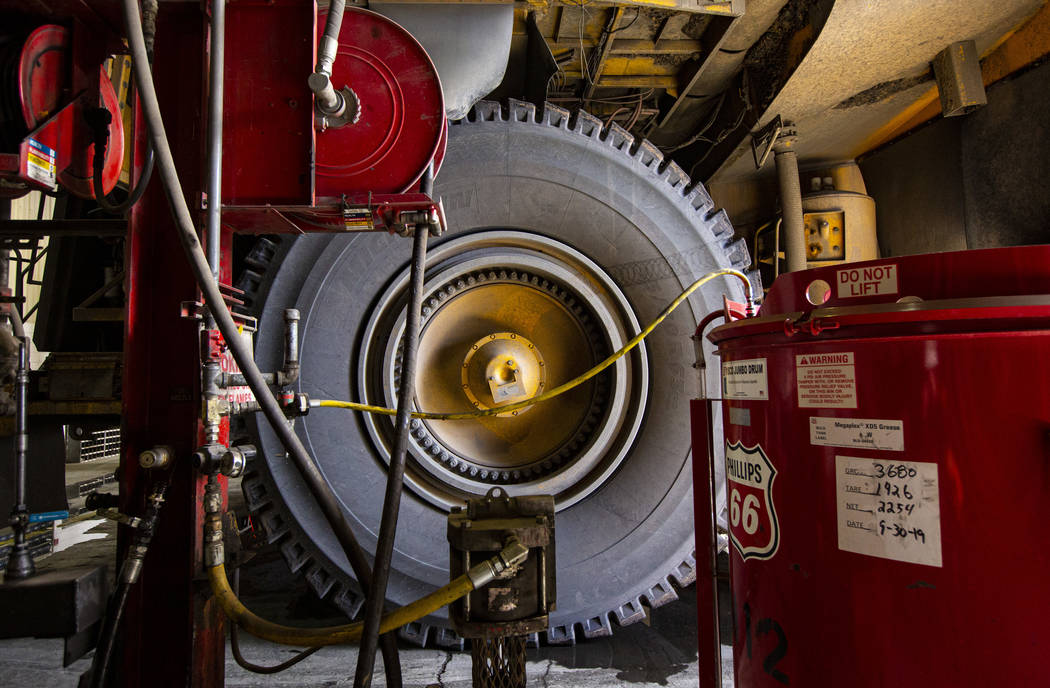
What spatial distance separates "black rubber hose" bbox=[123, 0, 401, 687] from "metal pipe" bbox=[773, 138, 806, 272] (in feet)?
7.94

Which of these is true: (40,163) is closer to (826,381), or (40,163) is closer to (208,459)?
(208,459)

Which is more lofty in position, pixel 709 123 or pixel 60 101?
pixel 709 123

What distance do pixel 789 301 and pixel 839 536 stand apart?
453 mm

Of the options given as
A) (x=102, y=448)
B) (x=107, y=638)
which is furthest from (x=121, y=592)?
(x=102, y=448)

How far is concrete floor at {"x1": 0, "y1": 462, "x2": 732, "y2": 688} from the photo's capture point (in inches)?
67.4

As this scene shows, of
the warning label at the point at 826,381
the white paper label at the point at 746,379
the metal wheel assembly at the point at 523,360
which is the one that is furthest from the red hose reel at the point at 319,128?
the warning label at the point at 826,381

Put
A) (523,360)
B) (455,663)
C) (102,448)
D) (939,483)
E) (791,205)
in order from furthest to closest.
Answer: (102,448) < (791,205) < (523,360) < (455,663) < (939,483)

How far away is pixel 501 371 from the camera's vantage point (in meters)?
2.12

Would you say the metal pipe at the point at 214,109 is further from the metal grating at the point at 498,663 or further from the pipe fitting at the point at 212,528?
the metal grating at the point at 498,663

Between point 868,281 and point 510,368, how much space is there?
1318 mm

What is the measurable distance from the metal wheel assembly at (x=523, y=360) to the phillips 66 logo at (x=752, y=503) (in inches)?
31.8

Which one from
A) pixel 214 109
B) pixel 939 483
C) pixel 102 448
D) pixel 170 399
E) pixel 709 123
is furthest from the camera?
pixel 102 448

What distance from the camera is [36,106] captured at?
129 cm

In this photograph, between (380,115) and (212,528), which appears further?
(380,115)
